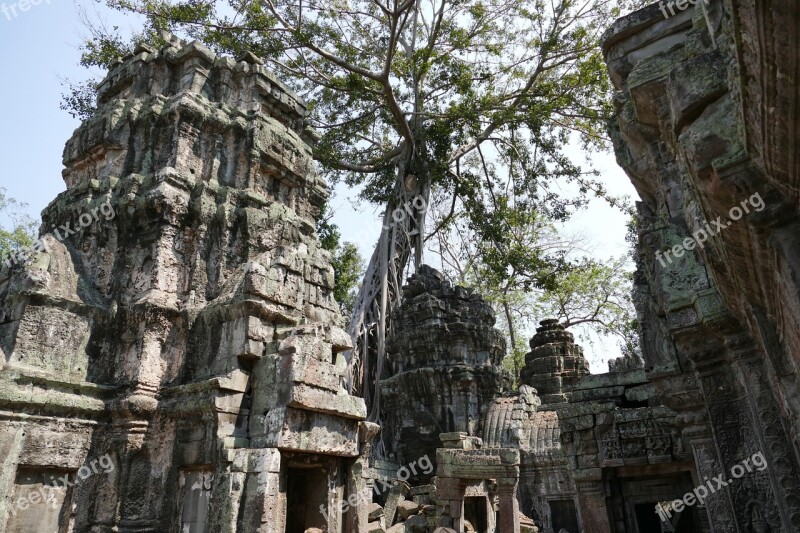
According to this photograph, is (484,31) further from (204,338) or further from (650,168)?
(204,338)

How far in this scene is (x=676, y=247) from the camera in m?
4.29

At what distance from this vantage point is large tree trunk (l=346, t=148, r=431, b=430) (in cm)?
1413

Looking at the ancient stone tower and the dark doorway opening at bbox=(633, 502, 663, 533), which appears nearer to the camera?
the ancient stone tower

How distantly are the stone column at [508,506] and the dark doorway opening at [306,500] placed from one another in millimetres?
4418

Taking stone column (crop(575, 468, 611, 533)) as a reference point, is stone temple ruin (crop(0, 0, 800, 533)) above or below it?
above

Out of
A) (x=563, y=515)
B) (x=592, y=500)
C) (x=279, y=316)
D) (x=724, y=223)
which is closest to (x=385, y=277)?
(x=563, y=515)

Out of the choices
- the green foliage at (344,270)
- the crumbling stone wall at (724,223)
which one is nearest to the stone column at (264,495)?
the crumbling stone wall at (724,223)

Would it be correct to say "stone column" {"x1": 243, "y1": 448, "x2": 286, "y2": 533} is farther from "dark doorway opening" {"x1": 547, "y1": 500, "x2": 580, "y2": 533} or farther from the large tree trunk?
"dark doorway opening" {"x1": 547, "y1": 500, "x2": 580, "y2": 533}

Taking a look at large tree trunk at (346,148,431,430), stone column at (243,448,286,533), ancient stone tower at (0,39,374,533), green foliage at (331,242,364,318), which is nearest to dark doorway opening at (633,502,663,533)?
ancient stone tower at (0,39,374,533)

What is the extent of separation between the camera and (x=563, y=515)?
1145cm

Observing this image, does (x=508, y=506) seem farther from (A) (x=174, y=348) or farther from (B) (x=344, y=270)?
(B) (x=344, y=270)

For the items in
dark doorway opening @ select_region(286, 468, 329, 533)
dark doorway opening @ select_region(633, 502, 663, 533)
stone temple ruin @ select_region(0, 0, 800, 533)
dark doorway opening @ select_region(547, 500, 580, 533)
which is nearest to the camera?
stone temple ruin @ select_region(0, 0, 800, 533)

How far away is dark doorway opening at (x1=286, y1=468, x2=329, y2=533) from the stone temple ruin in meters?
0.02

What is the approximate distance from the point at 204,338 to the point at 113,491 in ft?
5.11
